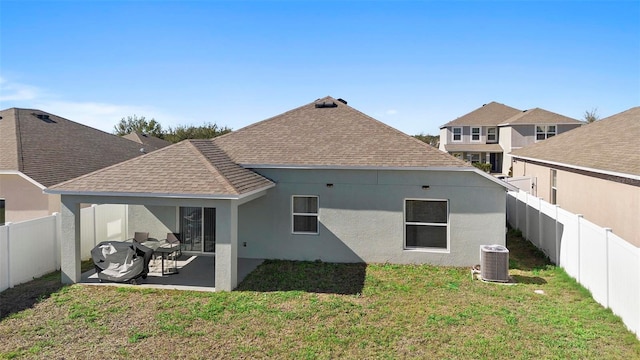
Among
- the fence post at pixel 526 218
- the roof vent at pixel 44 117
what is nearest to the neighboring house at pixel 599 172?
the fence post at pixel 526 218

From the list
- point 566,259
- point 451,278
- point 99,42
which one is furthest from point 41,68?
point 566,259

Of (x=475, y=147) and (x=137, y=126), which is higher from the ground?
(x=137, y=126)

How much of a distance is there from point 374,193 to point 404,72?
9639 millimetres

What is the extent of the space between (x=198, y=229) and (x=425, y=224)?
790 centimetres

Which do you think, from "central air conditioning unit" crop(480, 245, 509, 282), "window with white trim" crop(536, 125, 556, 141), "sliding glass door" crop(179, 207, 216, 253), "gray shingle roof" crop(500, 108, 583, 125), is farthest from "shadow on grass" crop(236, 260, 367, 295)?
"window with white trim" crop(536, 125, 556, 141)

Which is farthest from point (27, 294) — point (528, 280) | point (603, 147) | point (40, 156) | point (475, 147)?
point (475, 147)

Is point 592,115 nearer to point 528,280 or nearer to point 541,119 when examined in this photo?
point 541,119

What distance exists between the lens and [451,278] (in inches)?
425

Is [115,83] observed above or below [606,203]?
above

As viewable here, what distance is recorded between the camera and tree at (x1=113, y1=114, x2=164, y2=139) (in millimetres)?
64094

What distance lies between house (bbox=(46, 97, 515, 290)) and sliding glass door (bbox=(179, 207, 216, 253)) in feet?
0.12

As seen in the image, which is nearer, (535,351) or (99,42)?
(535,351)

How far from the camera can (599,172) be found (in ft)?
41.7

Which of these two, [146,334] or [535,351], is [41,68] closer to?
[146,334]
